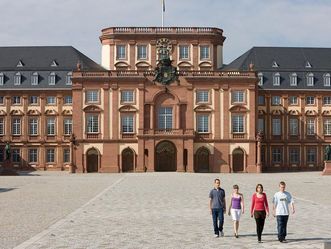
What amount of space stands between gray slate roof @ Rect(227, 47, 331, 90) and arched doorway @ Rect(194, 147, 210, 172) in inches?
518

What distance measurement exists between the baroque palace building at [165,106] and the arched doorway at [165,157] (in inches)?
5.2

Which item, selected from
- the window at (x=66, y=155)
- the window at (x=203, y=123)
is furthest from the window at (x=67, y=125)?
the window at (x=203, y=123)

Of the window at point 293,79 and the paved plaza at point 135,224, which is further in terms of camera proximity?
the window at point 293,79

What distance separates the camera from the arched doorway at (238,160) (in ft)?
256

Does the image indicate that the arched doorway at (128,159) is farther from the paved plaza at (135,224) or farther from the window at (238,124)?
the paved plaza at (135,224)

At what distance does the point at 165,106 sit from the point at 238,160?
10.6m

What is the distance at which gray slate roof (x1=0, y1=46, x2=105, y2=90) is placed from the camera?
8569cm

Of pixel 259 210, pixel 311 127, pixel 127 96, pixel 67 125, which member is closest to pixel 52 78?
pixel 67 125

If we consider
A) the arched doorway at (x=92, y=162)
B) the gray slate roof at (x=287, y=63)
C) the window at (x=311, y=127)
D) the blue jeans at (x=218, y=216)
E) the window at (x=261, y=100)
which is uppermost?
the gray slate roof at (x=287, y=63)

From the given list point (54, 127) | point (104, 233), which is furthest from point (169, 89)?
point (104, 233)

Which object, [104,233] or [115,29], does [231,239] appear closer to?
[104,233]

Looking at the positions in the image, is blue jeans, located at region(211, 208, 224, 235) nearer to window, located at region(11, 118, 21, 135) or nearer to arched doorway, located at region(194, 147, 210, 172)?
arched doorway, located at region(194, 147, 210, 172)

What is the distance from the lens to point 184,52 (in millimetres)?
82625

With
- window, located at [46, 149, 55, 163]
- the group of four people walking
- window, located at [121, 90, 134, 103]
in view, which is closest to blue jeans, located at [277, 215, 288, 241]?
the group of four people walking
